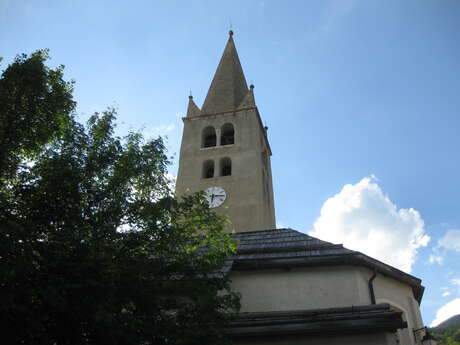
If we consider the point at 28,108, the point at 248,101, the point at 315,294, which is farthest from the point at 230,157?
the point at 28,108

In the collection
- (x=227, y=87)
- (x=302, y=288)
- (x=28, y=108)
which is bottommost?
(x=302, y=288)

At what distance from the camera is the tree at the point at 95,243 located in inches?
232

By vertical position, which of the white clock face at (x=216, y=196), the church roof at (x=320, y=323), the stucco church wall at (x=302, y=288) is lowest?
the church roof at (x=320, y=323)

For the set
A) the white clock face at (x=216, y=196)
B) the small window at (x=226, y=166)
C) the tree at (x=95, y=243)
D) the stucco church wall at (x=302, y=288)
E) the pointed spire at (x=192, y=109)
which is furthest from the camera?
the pointed spire at (x=192, y=109)

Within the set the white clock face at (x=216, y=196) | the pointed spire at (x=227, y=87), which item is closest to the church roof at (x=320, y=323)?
the white clock face at (x=216, y=196)

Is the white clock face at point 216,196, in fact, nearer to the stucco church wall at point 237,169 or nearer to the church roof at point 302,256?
the stucco church wall at point 237,169

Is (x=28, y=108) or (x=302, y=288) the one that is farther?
(x=302, y=288)

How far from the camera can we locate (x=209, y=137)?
92.8ft

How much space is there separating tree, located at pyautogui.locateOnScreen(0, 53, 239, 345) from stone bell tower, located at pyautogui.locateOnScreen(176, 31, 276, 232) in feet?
42.3

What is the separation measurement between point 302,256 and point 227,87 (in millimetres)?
20419

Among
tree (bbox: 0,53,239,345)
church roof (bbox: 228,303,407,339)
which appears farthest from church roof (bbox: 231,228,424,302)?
tree (bbox: 0,53,239,345)

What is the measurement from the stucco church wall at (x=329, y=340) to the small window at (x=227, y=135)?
18.7m

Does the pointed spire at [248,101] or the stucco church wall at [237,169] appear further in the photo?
the pointed spire at [248,101]

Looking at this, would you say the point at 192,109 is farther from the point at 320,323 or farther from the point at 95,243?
the point at 95,243
